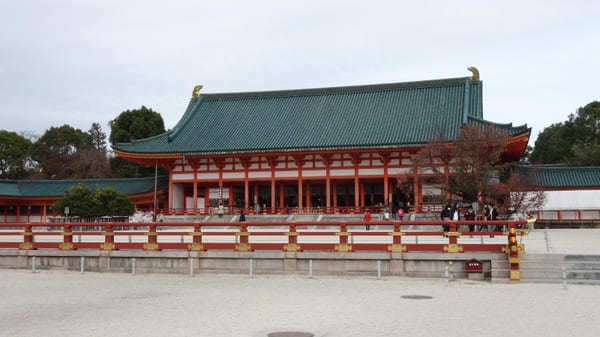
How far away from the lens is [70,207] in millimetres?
41125

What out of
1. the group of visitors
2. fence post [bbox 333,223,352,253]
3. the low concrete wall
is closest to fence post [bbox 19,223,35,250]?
the low concrete wall

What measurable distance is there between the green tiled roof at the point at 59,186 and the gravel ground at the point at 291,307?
30.3 meters

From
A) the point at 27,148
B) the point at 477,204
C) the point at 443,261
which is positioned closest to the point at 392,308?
the point at 443,261

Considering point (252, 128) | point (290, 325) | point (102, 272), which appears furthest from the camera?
point (252, 128)

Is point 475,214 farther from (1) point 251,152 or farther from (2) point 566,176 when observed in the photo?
(2) point 566,176

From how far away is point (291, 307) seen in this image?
43.2 ft

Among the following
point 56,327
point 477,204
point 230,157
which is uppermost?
point 230,157

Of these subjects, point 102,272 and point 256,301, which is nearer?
point 256,301

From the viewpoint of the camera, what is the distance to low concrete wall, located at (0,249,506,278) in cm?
1792

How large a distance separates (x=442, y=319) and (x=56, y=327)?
7.37 m

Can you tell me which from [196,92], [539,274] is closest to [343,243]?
[539,274]

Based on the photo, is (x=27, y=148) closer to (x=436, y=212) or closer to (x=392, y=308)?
(x=436, y=212)

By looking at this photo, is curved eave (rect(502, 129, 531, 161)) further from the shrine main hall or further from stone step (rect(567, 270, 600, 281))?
stone step (rect(567, 270, 600, 281))

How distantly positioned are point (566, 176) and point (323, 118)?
59.0 feet
